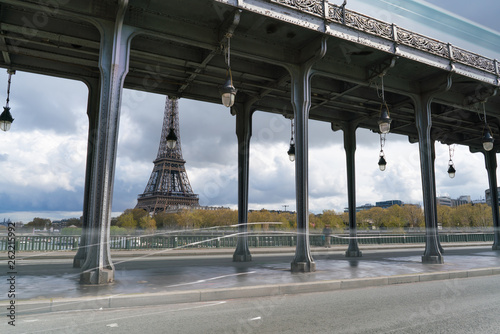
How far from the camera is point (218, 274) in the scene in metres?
10.5

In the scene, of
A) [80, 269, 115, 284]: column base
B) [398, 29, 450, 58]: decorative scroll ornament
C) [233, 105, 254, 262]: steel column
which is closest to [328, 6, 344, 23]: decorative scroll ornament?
[398, 29, 450, 58]: decorative scroll ornament

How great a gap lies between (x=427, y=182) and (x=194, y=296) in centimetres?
1114

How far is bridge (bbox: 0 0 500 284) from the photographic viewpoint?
9.27 meters

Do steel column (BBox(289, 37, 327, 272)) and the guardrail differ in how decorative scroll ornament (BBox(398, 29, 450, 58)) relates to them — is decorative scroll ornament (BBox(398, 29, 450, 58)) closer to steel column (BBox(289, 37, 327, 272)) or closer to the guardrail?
steel column (BBox(289, 37, 327, 272))

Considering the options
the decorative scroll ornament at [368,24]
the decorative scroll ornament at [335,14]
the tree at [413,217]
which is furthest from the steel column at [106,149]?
the tree at [413,217]

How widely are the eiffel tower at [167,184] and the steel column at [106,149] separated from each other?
6057cm

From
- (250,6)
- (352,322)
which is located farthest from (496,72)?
(352,322)

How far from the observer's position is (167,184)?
75.5 meters

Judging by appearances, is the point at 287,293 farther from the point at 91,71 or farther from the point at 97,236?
the point at 91,71

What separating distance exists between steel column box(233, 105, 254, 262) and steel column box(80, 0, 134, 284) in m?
6.98

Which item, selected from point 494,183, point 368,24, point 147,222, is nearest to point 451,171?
point 494,183

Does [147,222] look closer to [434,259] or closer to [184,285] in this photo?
[434,259]

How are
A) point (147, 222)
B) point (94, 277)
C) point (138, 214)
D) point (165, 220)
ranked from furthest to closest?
point (138, 214)
point (165, 220)
point (147, 222)
point (94, 277)

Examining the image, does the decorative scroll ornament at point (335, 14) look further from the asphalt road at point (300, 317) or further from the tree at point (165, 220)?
the tree at point (165, 220)
